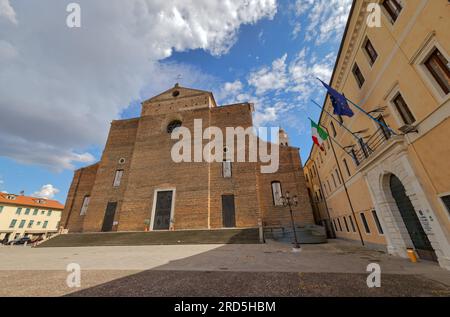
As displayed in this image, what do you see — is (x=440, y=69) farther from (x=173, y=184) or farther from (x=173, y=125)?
(x=173, y=125)

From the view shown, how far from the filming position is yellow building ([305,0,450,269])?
5.27 metres

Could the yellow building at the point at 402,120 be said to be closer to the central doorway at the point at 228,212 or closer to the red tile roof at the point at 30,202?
the central doorway at the point at 228,212

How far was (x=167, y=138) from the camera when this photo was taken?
23.9 m

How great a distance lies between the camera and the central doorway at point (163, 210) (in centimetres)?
1955

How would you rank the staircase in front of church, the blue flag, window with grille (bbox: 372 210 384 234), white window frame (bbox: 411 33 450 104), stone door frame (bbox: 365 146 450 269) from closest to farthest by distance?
white window frame (bbox: 411 33 450 104), stone door frame (bbox: 365 146 450 269), the blue flag, window with grille (bbox: 372 210 384 234), the staircase in front of church

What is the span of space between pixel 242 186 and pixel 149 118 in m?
16.6

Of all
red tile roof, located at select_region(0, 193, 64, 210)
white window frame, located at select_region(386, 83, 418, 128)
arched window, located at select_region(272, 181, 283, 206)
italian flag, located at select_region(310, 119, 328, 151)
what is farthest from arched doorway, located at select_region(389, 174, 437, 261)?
red tile roof, located at select_region(0, 193, 64, 210)

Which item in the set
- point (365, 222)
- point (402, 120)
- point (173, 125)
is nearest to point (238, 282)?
point (402, 120)

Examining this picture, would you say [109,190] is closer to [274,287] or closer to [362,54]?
[274,287]

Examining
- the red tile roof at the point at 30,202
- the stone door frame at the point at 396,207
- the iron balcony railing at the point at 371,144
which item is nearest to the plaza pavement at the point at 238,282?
the stone door frame at the point at 396,207

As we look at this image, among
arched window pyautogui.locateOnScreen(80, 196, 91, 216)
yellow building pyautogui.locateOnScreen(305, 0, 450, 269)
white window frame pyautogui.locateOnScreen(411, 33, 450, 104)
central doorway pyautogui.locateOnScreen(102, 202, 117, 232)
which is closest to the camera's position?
white window frame pyautogui.locateOnScreen(411, 33, 450, 104)

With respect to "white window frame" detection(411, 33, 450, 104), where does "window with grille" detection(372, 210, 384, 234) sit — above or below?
below

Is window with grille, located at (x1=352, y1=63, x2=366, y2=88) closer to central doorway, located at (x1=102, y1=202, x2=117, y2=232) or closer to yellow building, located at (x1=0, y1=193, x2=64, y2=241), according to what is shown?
central doorway, located at (x1=102, y1=202, x2=117, y2=232)

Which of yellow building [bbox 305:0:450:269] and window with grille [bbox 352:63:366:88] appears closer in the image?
yellow building [bbox 305:0:450:269]
